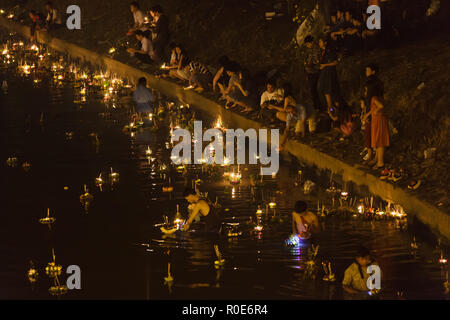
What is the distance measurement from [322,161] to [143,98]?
7.00m

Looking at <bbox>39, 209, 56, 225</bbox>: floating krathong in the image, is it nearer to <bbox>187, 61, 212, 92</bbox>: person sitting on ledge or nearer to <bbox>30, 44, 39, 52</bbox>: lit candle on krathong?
<bbox>187, 61, 212, 92</bbox>: person sitting on ledge

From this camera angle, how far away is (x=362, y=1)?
22422 mm

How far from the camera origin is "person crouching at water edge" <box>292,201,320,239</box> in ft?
43.5

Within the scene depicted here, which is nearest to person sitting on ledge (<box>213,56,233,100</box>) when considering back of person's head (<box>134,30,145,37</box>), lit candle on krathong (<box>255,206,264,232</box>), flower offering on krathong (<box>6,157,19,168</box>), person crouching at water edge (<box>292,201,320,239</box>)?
back of person's head (<box>134,30,145,37</box>)

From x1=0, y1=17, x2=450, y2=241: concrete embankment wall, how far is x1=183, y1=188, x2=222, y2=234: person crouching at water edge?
2792 millimetres

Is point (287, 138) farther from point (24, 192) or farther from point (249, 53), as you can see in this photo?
point (249, 53)

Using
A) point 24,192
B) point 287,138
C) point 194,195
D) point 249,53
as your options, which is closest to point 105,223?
point 194,195

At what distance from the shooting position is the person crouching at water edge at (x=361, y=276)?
36.7 feet

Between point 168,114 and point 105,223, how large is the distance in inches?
348

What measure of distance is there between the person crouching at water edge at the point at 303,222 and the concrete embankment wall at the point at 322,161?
62.8 inches

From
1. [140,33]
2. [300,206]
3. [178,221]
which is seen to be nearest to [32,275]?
[178,221]

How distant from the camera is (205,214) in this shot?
1380cm

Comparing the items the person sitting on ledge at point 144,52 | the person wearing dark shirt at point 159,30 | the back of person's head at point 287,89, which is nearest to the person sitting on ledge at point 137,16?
the person sitting on ledge at point 144,52

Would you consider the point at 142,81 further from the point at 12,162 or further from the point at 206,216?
the point at 206,216
